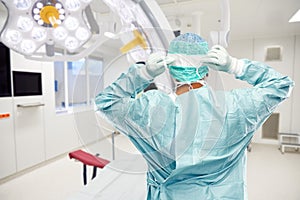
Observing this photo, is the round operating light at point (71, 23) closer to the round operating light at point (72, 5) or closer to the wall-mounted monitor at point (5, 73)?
the round operating light at point (72, 5)

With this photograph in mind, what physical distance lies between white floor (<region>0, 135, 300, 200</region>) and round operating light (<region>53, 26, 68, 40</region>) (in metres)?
1.89

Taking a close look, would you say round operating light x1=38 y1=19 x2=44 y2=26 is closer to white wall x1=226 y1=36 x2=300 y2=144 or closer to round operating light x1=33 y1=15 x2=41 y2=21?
round operating light x1=33 y1=15 x2=41 y2=21

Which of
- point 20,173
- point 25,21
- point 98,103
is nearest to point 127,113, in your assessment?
point 98,103

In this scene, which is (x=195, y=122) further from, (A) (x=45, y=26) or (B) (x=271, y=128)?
(B) (x=271, y=128)

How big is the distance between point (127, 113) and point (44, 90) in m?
3.02

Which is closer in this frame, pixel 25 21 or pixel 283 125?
pixel 25 21

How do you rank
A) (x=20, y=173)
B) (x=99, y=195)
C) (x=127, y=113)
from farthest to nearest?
(x=20, y=173)
(x=99, y=195)
(x=127, y=113)

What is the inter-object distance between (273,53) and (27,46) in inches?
174

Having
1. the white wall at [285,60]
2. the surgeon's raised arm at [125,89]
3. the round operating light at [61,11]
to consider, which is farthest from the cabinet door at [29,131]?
the white wall at [285,60]

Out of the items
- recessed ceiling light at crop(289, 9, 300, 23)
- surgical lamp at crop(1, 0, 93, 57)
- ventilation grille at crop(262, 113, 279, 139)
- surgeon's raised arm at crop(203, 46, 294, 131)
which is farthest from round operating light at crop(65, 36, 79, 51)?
ventilation grille at crop(262, 113, 279, 139)

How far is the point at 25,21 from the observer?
1064 millimetres

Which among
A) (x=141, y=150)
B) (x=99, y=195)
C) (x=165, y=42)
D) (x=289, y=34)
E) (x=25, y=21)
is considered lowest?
(x=99, y=195)

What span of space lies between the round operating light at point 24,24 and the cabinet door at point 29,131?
216 centimetres

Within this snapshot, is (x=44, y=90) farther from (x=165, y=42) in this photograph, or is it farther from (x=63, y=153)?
(x=165, y=42)
